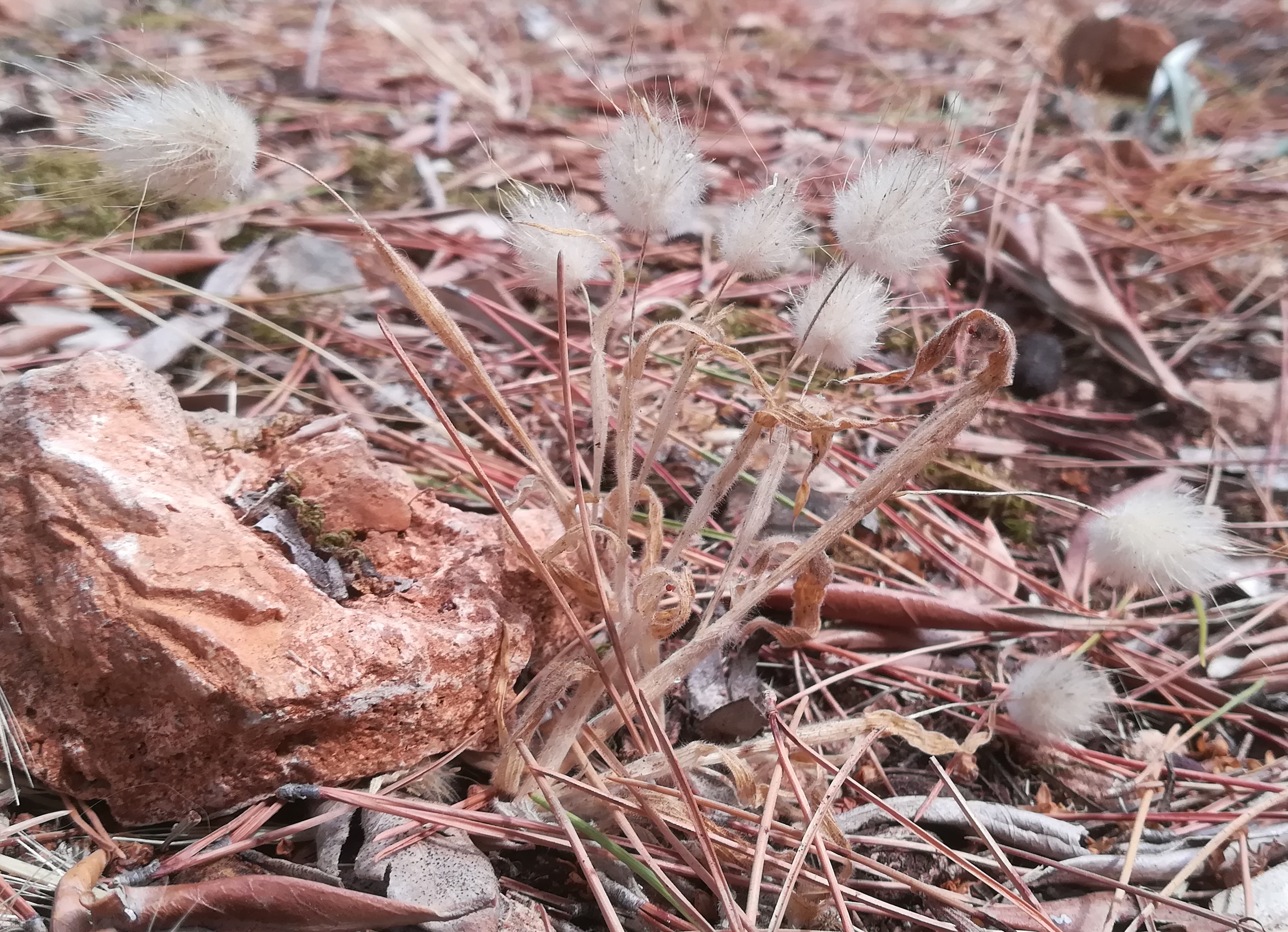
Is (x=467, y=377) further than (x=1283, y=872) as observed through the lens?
Yes

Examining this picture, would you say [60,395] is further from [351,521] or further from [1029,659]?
[1029,659]

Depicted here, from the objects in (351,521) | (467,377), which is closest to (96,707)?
(351,521)

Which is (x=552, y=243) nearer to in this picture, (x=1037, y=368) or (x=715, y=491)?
(x=715, y=491)

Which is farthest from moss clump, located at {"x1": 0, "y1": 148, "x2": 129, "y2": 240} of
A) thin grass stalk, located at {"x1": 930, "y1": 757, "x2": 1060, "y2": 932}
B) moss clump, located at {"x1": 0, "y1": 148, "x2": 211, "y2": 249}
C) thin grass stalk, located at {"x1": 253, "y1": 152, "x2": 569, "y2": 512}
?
thin grass stalk, located at {"x1": 930, "y1": 757, "x2": 1060, "y2": 932}

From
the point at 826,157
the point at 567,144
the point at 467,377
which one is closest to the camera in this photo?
the point at 467,377

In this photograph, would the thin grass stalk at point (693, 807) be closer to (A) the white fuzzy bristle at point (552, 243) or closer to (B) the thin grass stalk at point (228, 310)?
(A) the white fuzzy bristle at point (552, 243)

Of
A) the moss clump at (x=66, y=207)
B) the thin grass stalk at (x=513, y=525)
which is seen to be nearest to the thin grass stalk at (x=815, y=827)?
the thin grass stalk at (x=513, y=525)

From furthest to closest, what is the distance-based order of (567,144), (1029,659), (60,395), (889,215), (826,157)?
1. (567,144)
2. (826,157)
3. (1029,659)
4. (60,395)
5. (889,215)
